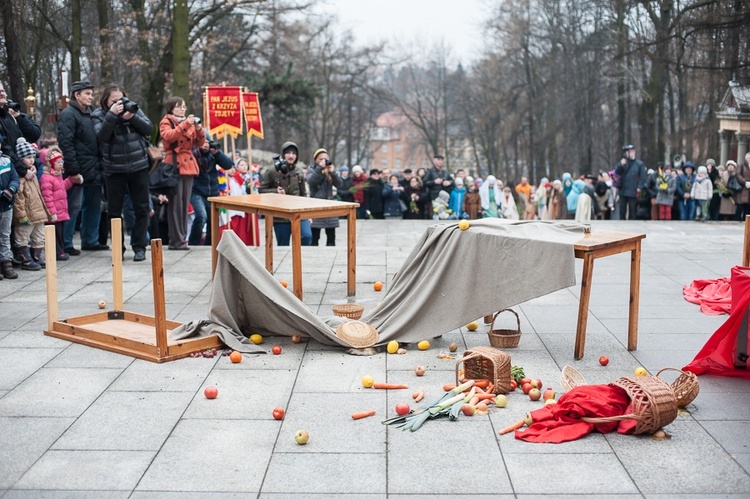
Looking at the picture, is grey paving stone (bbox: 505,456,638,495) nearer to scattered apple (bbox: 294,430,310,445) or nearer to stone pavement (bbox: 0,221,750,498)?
stone pavement (bbox: 0,221,750,498)

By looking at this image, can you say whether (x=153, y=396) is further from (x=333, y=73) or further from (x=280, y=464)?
(x=333, y=73)

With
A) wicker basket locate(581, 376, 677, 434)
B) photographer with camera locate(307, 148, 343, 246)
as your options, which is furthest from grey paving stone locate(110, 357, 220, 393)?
photographer with camera locate(307, 148, 343, 246)

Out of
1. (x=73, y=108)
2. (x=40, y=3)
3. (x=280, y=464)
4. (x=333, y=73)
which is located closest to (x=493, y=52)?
(x=333, y=73)

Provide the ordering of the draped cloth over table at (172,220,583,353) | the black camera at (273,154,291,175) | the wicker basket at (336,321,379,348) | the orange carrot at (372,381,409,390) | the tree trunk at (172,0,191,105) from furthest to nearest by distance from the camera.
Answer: the tree trunk at (172,0,191,105)
the black camera at (273,154,291,175)
the wicker basket at (336,321,379,348)
the draped cloth over table at (172,220,583,353)
the orange carrot at (372,381,409,390)

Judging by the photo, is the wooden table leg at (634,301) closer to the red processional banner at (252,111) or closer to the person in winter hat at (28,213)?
the person in winter hat at (28,213)

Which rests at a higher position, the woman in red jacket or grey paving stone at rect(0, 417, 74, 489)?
the woman in red jacket

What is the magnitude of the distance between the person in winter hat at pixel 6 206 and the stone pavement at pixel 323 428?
1.45 metres

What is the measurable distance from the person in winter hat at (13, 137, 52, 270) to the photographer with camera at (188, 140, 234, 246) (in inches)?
89.4

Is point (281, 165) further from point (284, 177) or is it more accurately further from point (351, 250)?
point (351, 250)

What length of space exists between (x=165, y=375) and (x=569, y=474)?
291cm

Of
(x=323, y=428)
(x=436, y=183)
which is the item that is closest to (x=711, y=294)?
(x=323, y=428)

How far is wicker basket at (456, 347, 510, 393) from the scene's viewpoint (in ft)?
17.9

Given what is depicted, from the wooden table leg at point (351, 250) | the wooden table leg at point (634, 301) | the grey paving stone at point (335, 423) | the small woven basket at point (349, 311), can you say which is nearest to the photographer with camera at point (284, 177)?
the wooden table leg at point (351, 250)

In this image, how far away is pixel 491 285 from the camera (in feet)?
21.2
